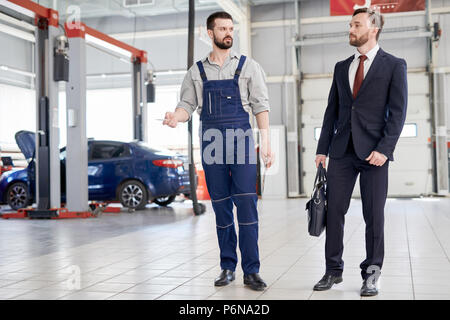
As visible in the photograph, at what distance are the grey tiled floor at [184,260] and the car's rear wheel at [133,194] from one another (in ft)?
6.50

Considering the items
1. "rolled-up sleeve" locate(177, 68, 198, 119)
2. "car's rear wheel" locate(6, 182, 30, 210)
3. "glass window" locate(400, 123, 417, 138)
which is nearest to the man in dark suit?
"rolled-up sleeve" locate(177, 68, 198, 119)

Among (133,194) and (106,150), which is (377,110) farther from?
(106,150)

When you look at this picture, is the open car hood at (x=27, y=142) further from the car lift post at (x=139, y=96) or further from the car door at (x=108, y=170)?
the car lift post at (x=139, y=96)

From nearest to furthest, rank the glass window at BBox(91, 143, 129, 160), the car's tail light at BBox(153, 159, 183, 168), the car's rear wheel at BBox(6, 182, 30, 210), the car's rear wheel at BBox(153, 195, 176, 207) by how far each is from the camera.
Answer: the car's tail light at BBox(153, 159, 183, 168)
the glass window at BBox(91, 143, 129, 160)
the car's rear wheel at BBox(6, 182, 30, 210)
the car's rear wheel at BBox(153, 195, 176, 207)

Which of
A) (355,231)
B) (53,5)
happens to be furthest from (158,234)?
(53,5)

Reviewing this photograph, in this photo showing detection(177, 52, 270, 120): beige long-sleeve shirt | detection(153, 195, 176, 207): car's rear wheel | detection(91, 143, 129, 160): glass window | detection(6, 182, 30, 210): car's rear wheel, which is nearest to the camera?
detection(177, 52, 270, 120): beige long-sleeve shirt

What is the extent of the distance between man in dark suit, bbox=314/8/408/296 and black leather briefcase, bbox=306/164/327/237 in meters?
0.04

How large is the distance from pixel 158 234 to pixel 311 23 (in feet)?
33.6

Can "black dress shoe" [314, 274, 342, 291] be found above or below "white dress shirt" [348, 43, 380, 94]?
below

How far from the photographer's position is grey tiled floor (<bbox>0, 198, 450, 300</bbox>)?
3580 millimetres

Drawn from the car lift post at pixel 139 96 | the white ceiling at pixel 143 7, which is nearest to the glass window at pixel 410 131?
the white ceiling at pixel 143 7

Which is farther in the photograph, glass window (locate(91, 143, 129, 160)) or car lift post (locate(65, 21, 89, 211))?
glass window (locate(91, 143, 129, 160))

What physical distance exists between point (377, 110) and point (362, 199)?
0.56 m

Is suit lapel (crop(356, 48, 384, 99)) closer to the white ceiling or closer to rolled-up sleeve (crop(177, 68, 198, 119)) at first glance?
rolled-up sleeve (crop(177, 68, 198, 119))
